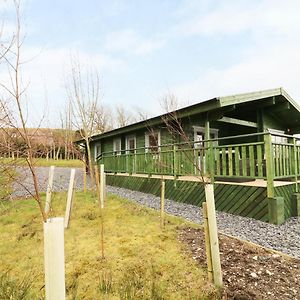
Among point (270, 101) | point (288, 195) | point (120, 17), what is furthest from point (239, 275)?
point (120, 17)

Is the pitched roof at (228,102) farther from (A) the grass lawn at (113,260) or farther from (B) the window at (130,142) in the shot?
(A) the grass lawn at (113,260)

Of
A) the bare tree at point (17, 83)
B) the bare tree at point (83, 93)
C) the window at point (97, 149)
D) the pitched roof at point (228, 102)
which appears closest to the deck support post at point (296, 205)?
the pitched roof at point (228, 102)

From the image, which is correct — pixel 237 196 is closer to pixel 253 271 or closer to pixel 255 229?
pixel 255 229

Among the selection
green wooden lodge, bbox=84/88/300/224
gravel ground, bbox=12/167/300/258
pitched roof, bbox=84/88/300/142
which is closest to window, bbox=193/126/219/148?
green wooden lodge, bbox=84/88/300/224

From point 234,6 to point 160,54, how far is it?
9852mm

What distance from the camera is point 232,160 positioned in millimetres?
6742

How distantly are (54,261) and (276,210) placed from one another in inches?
201

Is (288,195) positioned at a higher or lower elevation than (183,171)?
lower

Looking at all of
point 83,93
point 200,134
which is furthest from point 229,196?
point 83,93

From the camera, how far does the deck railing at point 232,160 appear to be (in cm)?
589

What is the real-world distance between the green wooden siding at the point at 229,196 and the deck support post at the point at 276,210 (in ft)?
0.44

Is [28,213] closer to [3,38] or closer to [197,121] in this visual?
[3,38]

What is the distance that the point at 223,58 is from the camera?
70.3ft

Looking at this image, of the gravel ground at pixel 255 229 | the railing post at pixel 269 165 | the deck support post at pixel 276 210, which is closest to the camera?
the gravel ground at pixel 255 229
